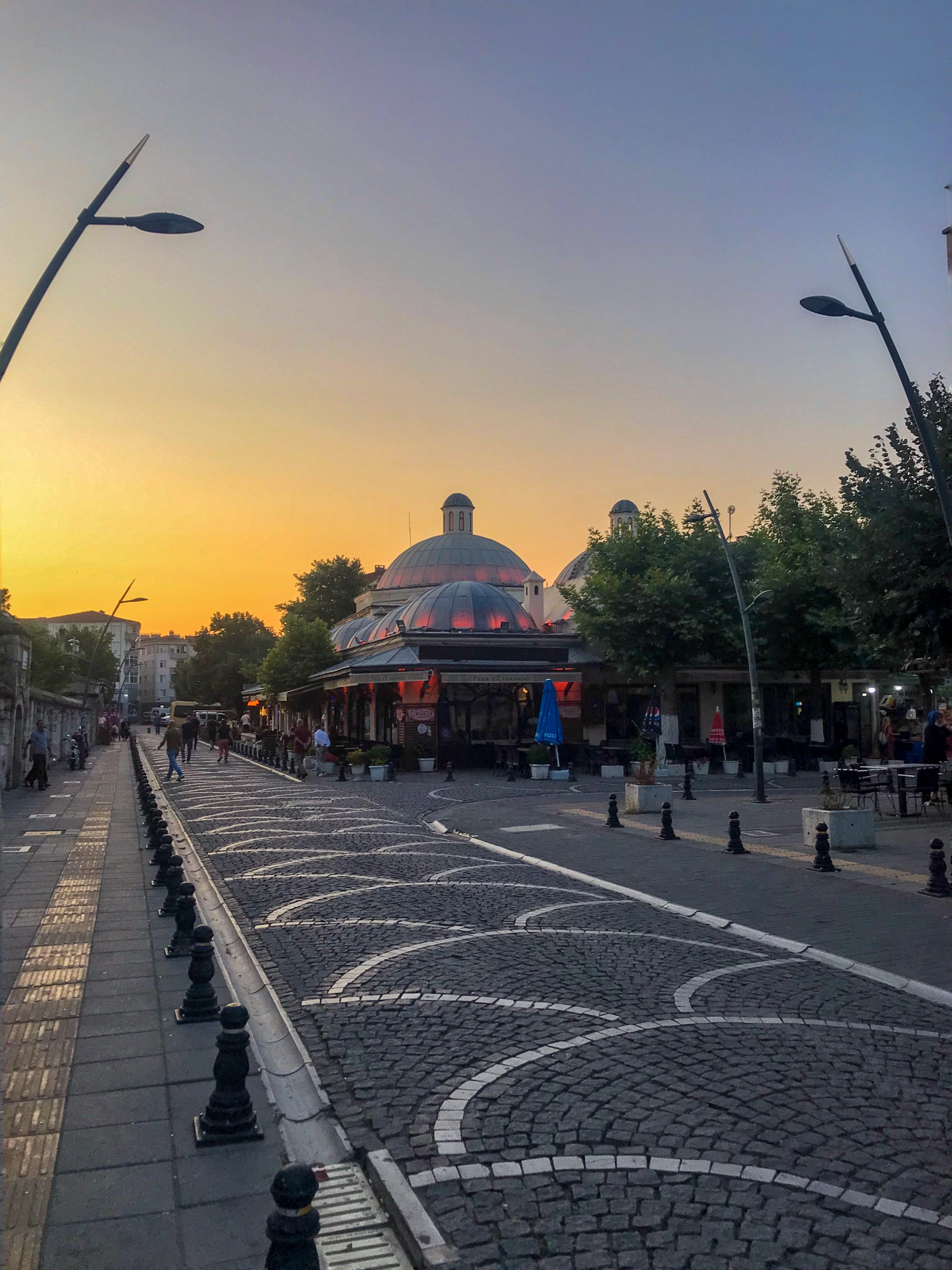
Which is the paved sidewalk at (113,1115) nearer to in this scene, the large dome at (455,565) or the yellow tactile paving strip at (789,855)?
the yellow tactile paving strip at (789,855)

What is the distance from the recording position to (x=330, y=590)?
82.2 m

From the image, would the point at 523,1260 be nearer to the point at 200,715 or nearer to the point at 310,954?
the point at 310,954

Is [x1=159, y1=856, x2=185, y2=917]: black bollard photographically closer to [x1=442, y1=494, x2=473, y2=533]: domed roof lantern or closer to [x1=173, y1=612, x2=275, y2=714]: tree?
[x1=442, y1=494, x2=473, y2=533]: domed roof lantern

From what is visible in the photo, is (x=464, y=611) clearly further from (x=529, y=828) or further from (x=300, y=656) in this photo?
(x=529, y=828)

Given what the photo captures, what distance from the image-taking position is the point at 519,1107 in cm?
504

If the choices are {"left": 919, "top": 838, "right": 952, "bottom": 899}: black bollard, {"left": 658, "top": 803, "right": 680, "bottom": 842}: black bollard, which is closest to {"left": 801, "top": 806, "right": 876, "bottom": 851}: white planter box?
{"left": 658, "top": 803, "right": 680, "bottom": 842}: black bollard

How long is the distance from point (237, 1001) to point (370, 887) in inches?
179

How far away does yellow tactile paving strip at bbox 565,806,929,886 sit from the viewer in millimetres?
12109

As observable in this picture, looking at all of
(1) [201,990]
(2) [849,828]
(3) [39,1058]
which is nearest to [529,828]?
(2) [849,828]

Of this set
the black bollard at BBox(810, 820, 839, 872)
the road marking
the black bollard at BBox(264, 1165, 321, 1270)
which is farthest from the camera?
the road marking

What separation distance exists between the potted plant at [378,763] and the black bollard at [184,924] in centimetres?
2019

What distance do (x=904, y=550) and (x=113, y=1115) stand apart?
48.5ft

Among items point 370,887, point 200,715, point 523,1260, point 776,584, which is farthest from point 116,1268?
point 200,715

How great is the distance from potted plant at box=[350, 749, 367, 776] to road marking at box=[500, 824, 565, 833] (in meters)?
11.5
